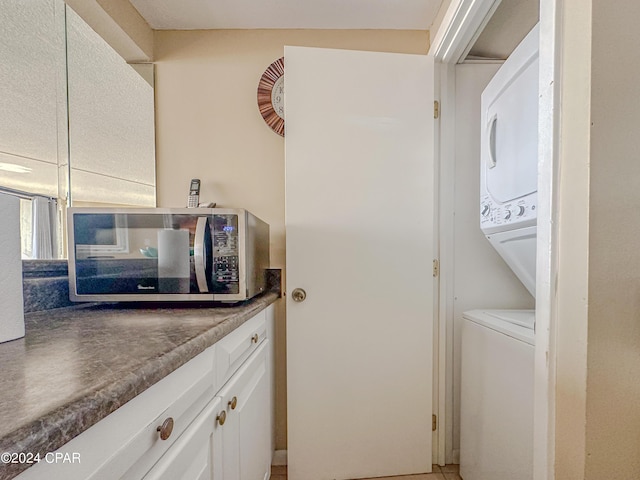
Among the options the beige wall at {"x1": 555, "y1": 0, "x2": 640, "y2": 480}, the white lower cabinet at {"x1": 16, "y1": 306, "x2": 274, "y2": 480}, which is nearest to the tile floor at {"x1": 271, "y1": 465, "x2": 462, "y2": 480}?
the white lower cabinet at {"x1": 16, "y1": 306, "x2": 274, "y2": 480}

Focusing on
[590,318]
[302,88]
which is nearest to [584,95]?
[590,318]

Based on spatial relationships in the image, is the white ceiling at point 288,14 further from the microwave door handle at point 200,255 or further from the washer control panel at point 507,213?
the microwave door handle at point 200,255

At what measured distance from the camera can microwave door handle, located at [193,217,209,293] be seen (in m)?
1.12

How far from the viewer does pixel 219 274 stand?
3.71 ft

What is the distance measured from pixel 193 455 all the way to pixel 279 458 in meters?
1.24

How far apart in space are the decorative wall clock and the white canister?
50.0 inches

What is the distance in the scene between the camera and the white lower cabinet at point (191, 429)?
1.40 ft

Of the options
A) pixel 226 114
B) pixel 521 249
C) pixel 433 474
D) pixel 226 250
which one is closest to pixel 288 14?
pixel 226 114

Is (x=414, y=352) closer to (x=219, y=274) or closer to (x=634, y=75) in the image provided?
(x=219, y=274)

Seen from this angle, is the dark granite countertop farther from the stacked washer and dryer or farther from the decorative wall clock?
the decorative wall clock

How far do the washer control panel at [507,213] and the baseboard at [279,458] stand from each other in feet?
4.89

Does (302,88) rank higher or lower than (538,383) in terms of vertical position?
higher

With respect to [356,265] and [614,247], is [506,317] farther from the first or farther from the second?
[614,247]

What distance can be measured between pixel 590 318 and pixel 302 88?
140cm
